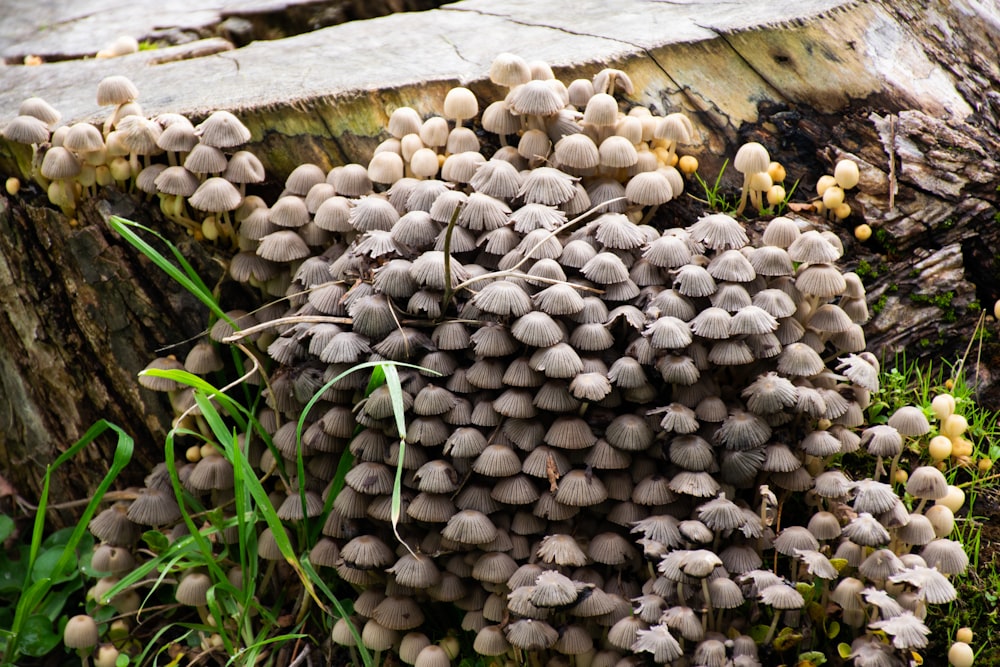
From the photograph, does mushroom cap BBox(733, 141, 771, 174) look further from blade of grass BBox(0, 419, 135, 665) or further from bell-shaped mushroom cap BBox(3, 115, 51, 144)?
bell-shaped mushroom cap BBox(3, 115, 51, 144)

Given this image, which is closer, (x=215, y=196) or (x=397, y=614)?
(x=397, y=614)

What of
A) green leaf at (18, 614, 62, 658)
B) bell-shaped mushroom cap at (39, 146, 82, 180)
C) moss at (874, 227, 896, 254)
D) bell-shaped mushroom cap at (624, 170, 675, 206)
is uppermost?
bell-shaped mushroom cap at (39, 146, 82, 180)

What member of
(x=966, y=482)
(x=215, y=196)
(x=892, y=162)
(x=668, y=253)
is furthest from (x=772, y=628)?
(x=215, y=196)

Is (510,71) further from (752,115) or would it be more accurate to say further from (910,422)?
(910,422)

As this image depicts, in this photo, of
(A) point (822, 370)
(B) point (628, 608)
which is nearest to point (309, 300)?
(B) point (628, 608)

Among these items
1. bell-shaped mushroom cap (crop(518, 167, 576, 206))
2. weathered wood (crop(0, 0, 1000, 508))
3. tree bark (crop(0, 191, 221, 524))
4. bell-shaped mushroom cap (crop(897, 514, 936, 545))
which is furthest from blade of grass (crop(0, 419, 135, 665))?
bell-shaped mushroom cap (crop(897, 514, 936, 545))

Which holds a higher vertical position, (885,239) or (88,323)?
(885,239)
